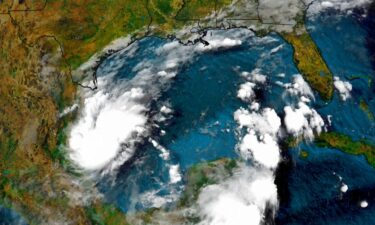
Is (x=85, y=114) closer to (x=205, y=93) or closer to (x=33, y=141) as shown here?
(x=33, y=141)

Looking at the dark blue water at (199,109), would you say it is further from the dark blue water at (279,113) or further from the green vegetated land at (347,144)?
the green vegetated land at (347,144)

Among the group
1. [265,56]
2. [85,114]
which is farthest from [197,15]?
[85,114]

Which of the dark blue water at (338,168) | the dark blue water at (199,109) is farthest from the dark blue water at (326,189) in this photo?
the dark blue water at (199,109)

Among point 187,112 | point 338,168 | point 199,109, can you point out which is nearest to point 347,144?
point 338,168

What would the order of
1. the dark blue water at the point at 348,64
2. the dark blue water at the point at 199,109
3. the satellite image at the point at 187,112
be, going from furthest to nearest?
1. the dark blue water at the point at 348,64
2. the dark blue water at the point at 199,109
3. the satellite image at the point at 187,112

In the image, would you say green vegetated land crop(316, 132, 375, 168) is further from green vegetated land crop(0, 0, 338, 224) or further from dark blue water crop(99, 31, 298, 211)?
dark blue water crop(99, 31, 298, 211)

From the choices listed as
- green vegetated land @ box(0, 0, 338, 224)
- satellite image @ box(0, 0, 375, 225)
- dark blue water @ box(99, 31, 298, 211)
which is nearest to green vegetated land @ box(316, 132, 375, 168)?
satellite image @ box(0, 0, 375, 225)

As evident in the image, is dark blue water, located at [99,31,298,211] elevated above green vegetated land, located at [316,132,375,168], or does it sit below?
above

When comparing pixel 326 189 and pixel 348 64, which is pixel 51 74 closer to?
pixel 326 189
